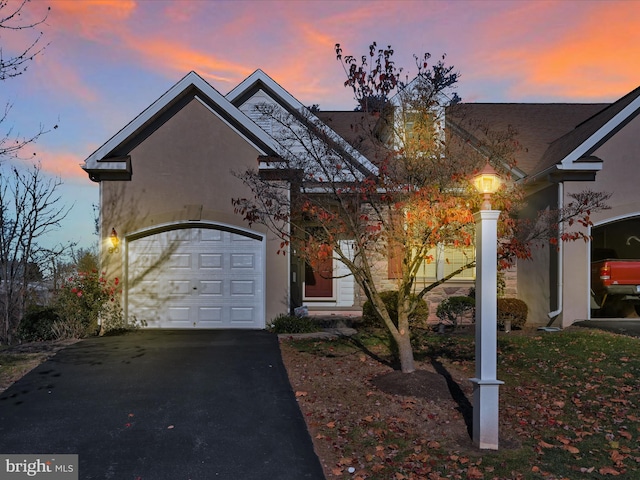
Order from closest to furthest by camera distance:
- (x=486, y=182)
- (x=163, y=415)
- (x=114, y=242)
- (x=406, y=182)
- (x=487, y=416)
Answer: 1. (x=487, y=416)
2. (x=486, y=182)
3. (x=163, y=415)
4. (x=406, y=182)
5. (x=114, y=242)

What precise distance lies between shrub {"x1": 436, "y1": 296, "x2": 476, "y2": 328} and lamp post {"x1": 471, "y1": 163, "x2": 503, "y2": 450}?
7.18 metres

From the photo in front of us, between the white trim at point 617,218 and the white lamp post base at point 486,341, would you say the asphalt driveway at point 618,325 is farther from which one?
the white lamp post base at point 486,341

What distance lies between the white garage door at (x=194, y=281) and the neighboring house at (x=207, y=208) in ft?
0.08

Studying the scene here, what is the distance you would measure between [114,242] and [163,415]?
257 inches

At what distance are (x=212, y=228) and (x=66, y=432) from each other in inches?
278

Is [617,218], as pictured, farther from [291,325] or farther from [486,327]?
[486,327]

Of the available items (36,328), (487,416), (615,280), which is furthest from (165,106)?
(615,280)

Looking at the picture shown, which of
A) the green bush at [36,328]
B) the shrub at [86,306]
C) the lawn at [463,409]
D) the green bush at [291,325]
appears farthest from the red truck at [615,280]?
the green bush at [36,328]

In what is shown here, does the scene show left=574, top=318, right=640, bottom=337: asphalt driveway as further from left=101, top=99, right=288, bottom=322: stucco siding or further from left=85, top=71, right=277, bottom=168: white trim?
left=85, top=71, right=277, bottom=168: white trim

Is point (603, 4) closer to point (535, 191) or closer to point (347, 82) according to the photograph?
point (535, 191)

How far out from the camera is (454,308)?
13.0 metres

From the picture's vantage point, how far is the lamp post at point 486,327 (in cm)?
578

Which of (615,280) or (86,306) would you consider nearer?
(86,306)

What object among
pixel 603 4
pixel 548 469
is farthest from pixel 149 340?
pixel 603 4
